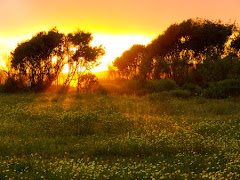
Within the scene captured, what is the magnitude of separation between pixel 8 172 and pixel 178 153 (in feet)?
18.8

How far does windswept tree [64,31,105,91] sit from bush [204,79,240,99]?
18.0 metres

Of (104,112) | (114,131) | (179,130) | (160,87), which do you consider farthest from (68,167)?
(160,87)

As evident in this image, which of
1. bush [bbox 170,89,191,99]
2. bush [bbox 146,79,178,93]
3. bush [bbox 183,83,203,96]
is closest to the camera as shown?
bush [bbox 170,89,191,99]

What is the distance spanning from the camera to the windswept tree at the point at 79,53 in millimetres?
41094

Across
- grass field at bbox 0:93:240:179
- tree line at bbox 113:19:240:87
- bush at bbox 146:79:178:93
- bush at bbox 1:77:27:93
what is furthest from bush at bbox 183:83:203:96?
bush at bbox 1:77:27:93

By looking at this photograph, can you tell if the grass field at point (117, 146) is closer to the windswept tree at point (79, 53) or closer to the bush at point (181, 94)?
the bush at point (181, 94)

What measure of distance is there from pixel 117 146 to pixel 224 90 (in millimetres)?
20446

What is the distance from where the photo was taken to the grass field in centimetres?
848

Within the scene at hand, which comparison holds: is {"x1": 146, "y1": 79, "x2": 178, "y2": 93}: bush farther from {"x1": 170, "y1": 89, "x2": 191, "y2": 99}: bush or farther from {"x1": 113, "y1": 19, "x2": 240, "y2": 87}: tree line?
{"x1": 113, "y1": 19, "x2": 240, "y2": 87}: tree line

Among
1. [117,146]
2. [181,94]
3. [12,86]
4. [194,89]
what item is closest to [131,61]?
[194,89]

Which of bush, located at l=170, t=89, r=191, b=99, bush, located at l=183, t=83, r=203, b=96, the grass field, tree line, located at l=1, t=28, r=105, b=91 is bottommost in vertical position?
the grass field

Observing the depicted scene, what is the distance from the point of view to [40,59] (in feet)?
133

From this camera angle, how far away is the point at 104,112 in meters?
21.2

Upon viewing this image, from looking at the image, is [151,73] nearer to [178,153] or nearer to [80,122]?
[80,122]
